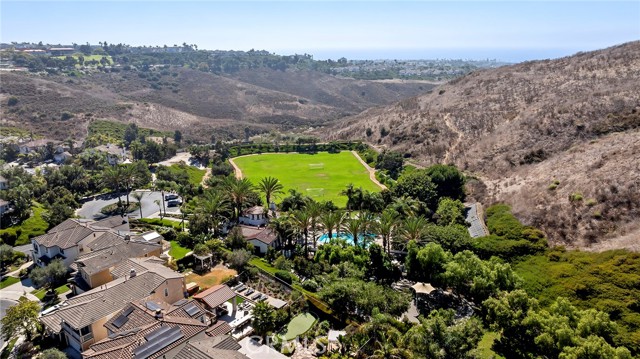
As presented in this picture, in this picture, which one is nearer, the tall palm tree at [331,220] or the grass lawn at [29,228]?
the tall palm tree at [331,220]

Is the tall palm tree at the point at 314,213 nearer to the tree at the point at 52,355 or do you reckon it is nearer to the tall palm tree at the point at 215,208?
the tall palm tree at the point at 215,208

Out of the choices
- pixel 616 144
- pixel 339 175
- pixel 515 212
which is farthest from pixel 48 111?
pixel 616 144

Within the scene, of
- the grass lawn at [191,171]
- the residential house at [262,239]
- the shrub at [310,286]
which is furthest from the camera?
the grass lawn at [191,171]

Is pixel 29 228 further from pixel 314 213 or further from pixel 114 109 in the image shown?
pixel 114 109

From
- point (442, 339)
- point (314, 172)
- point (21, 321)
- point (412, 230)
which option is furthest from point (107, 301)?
point (314, 172)

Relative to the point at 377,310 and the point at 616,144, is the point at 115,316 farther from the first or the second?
the point at 616,144

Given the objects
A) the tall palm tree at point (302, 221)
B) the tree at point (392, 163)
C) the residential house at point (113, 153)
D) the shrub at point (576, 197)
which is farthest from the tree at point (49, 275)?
the tree at point (392, 163)

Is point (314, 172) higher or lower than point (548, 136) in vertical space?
lower

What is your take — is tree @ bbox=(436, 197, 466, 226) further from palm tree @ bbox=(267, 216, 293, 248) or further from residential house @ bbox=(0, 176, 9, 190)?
residential house @ bbox=(0, 176, 9, 190)
